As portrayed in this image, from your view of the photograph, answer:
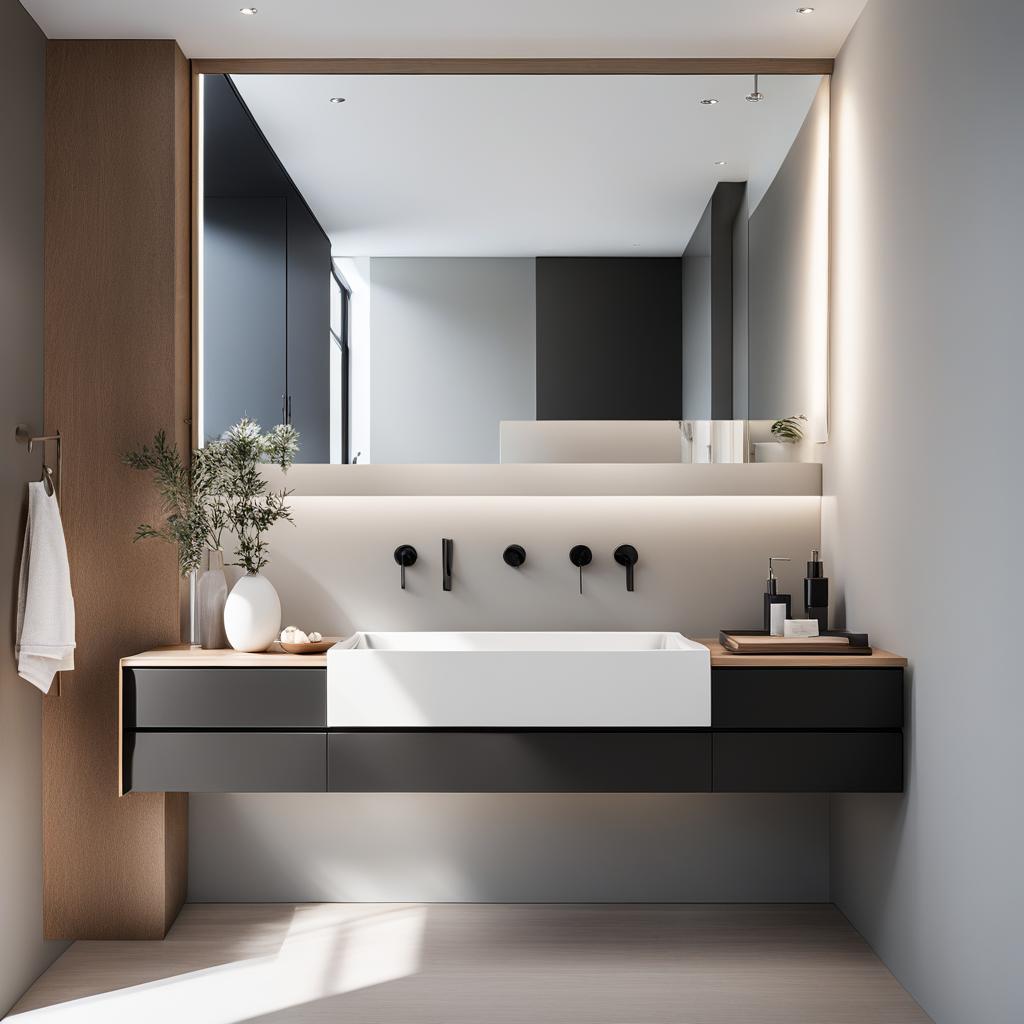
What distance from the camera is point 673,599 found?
3.10 m

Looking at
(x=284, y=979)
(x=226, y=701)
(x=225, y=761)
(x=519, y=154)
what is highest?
(x=519, y=154)

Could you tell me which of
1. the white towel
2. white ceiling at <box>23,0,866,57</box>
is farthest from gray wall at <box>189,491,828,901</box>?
white ceiling at <box>23,0,866,57</box>

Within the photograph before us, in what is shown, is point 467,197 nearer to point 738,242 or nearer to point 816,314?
point 738,242

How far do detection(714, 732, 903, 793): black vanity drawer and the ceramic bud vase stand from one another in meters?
1.39

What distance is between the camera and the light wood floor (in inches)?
95.6

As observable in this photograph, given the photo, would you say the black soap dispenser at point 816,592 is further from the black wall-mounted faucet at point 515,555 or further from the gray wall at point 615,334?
the black wall-mounted faucet at point 515,555

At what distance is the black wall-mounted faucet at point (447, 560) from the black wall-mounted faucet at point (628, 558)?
51 centimetres

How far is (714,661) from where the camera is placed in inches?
100

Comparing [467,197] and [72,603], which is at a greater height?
[467,197]

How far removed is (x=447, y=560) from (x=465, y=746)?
26.2 inches

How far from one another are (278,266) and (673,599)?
1.57 metres

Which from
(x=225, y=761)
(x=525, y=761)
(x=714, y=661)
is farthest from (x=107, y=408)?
(x=714, y=661)

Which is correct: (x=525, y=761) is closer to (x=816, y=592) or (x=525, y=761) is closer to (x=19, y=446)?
(x=816, y=592)

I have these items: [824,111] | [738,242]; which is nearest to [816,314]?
[738,242]
